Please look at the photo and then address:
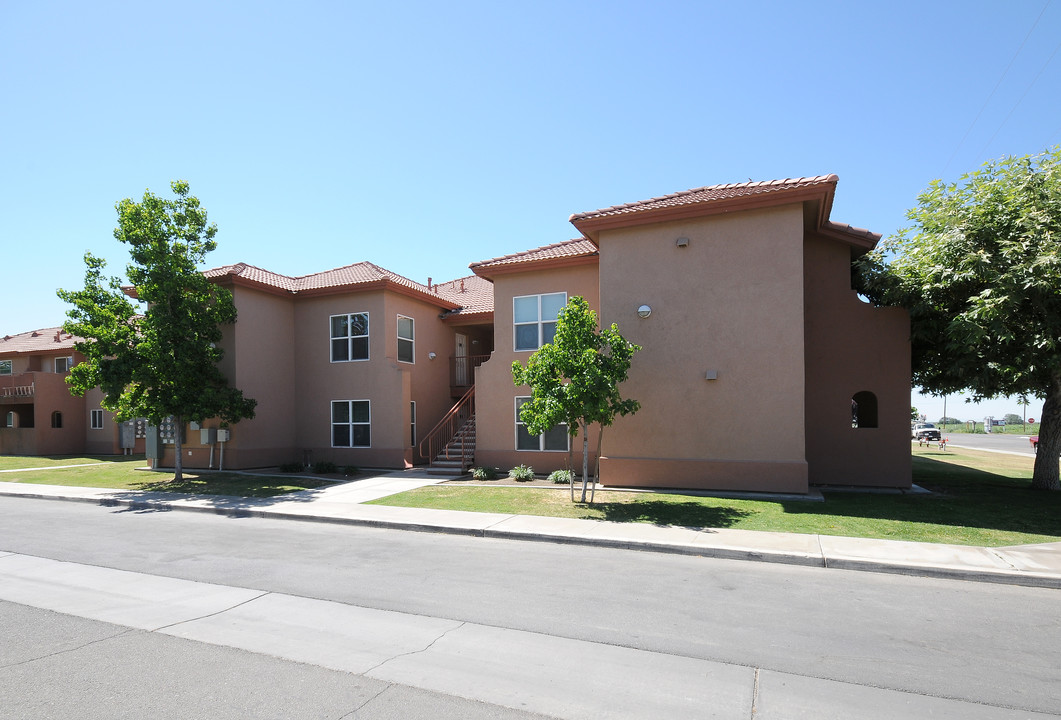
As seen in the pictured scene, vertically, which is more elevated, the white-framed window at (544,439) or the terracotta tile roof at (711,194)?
the terracotta tile roof at (711,194)

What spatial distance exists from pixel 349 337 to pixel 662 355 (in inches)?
446

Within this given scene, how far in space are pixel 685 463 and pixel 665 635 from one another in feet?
27.9

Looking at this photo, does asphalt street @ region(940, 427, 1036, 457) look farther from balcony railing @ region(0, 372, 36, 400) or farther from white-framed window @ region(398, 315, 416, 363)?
balcony railing @ region(0, 372, 36, 400)

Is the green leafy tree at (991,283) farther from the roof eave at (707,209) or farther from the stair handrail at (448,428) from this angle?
the stair handrail at (448,428)

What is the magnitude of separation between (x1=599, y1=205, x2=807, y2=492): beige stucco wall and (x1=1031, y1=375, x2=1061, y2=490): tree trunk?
6.42 metres

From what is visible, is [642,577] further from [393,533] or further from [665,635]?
[393,533]

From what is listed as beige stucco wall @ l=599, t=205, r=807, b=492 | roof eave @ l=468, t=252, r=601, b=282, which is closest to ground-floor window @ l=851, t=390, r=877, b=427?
beige stucco wall @ l=599, t=205, r=807, b=492

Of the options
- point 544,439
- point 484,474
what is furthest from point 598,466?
point 484,474

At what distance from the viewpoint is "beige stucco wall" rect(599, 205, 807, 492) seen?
12.8 m

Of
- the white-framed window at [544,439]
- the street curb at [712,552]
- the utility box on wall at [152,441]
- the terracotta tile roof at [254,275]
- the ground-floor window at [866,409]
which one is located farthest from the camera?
the utility box on wall at [152,441]

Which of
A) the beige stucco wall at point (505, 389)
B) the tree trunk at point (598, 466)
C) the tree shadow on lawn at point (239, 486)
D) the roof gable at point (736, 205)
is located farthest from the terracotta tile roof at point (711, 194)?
the tree shadow on lawn at point (239, 486)

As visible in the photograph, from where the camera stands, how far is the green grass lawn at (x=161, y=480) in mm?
15461

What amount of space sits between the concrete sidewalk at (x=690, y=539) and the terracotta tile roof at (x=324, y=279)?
772cm

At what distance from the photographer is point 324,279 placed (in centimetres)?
2112
